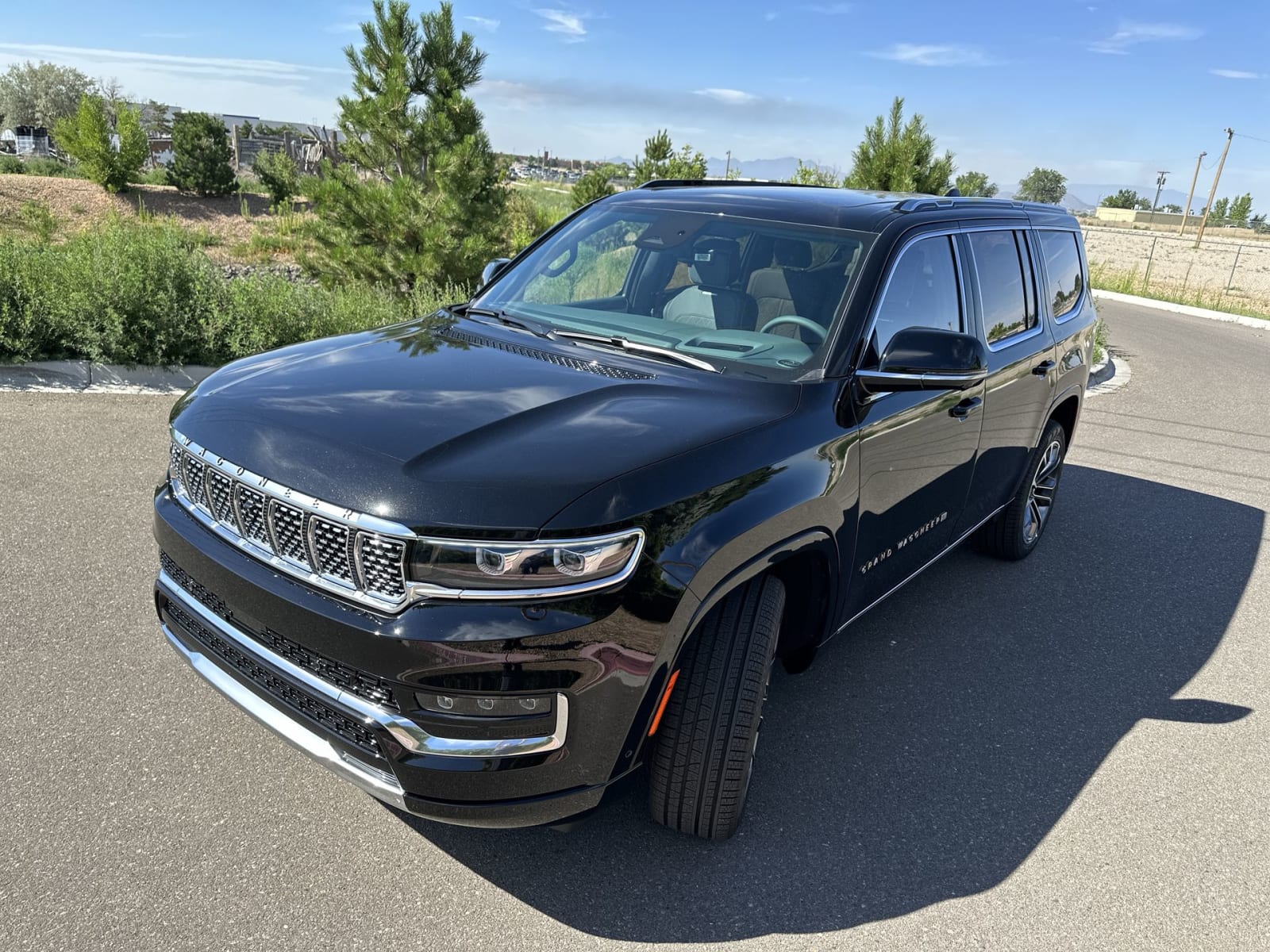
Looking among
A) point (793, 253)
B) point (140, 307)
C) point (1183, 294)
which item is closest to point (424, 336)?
point (793, 253)

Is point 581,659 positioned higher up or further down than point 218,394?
further down

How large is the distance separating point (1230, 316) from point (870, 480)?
23079mm

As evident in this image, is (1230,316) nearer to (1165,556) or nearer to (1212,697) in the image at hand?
(1165,556)

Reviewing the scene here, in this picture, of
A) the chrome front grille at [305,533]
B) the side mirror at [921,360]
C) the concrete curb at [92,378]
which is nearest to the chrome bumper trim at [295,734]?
the chrome front grille at [305,533]

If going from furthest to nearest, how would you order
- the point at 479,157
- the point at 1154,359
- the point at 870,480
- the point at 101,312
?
the point at 1154,359, the point at 479,157, the point at 101,312, the point at 870,480

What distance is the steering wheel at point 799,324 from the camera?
3203 mm

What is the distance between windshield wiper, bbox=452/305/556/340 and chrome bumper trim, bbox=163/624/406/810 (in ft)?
5.26

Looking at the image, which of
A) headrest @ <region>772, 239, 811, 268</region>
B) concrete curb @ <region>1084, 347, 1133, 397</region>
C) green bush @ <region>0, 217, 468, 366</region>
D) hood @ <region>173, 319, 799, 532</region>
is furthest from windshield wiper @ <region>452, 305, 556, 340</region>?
concrete curb @ <region>1084, 347, 1133, 397</region>

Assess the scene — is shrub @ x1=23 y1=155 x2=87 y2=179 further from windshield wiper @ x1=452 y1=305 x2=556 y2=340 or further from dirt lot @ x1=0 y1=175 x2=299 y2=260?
windshield wiper @ x1=452 y1=305 x2=556 y2=340

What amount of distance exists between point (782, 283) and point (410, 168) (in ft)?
30.6

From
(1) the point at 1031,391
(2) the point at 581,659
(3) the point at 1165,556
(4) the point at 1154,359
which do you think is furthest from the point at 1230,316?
(2) the point at 581,659

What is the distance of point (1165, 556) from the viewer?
5.70 meters

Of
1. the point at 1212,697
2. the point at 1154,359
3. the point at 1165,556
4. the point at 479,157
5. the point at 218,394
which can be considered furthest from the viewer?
the point at 1154,359

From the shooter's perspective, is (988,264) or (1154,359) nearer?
(988,264)
